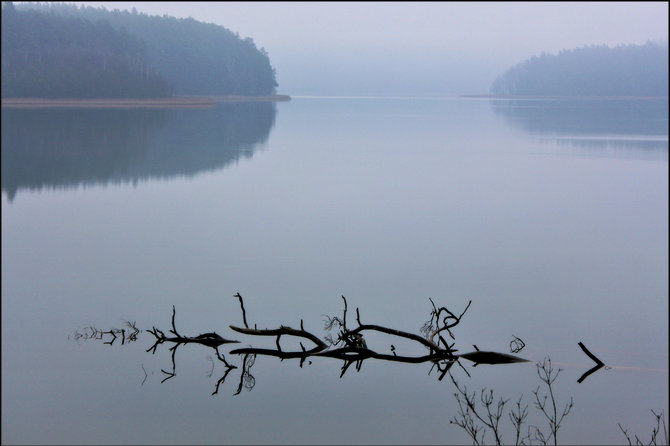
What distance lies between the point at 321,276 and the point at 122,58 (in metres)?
70.9

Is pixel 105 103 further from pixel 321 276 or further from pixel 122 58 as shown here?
pixel 321 276

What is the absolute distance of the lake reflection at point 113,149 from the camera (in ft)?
74.6

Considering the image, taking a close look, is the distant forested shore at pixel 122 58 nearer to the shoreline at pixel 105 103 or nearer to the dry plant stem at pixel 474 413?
the shoreline at pixel 105 103

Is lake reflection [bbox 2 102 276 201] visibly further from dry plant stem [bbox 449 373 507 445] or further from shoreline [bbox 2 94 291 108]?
shoreline [bbox 2 94 291 108]

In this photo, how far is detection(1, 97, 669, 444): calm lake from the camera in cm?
543

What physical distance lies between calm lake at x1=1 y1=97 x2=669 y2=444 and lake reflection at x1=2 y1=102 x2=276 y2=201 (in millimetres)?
224

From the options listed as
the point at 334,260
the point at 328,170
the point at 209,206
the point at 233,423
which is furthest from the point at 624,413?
the point at 328,170

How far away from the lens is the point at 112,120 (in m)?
46.5

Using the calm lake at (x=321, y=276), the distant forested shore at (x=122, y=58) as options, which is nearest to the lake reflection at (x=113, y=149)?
the calm lake at (x=321, y=276)

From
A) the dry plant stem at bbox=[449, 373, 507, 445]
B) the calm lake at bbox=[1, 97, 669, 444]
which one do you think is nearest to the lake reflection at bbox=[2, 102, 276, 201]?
the calm lake at bbox=[1, 97, 669, 444]

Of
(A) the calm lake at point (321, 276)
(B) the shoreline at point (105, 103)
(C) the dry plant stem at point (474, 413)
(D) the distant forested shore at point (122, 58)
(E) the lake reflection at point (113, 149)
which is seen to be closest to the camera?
(C) the dry plant stem at point (474, 413)

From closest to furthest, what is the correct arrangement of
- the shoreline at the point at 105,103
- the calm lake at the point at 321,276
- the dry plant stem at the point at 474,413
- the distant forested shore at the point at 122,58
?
the dry plant stem at the point at 474,413
the calm lake at the point at 321,276
the shoreline at the point at 105,103
the distant forested shore at the point at 122,58

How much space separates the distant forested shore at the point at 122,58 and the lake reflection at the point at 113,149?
88.4 feet

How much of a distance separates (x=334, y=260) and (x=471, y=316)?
138 inches
